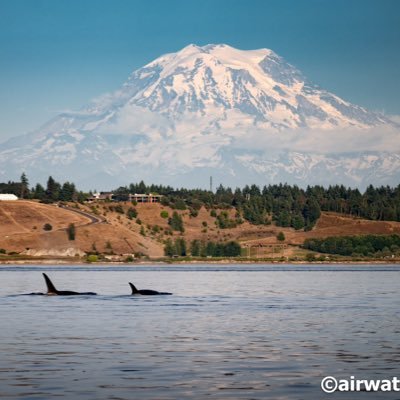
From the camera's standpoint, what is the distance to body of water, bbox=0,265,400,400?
4244cm

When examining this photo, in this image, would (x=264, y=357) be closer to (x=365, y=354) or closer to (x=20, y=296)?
(x=365, y=354)

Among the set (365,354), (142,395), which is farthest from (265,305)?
(142,395)

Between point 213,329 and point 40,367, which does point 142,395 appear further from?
point 213,329

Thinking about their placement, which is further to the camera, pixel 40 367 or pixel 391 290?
pixel 391 290

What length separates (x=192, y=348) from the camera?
2197 inches

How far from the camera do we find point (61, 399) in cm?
3984

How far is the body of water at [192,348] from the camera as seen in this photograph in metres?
42.4

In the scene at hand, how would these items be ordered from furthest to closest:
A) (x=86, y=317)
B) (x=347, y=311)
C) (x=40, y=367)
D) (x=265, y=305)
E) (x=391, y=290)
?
(x=391, y=290), (x=265, y=305), (x=347, y=311), (x=86, y=317), (x=40, y=367)

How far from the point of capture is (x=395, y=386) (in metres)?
41.9

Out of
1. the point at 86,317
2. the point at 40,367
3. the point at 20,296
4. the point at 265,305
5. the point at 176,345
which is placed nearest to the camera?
the point at 40,367

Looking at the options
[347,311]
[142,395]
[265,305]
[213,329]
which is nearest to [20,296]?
[265,305]

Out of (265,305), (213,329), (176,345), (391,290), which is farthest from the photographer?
(391,290)

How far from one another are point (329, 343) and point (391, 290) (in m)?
66.8

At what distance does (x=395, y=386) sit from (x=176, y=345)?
58.5ft
